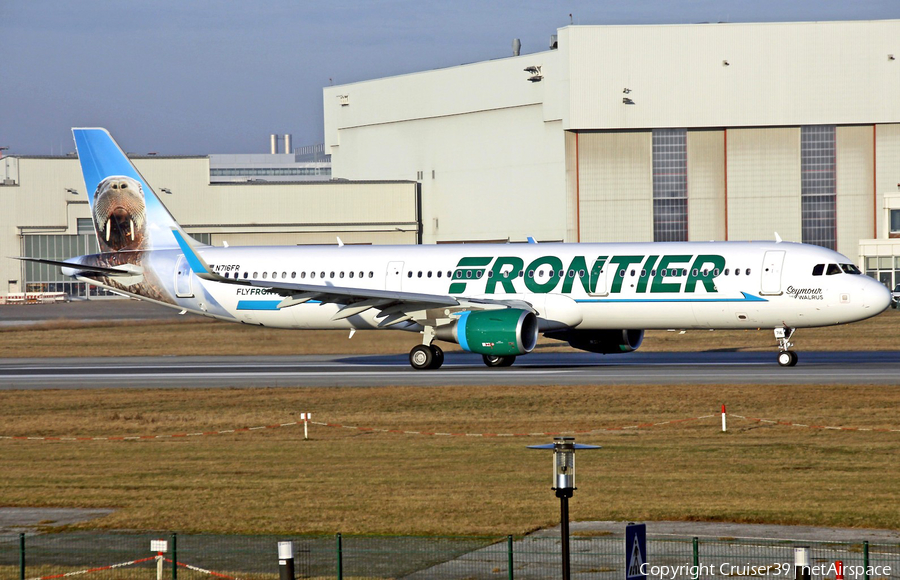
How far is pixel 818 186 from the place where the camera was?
97.7 metres

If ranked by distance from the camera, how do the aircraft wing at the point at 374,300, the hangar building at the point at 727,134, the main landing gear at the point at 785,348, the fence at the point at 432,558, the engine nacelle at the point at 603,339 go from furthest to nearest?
1. the hangar building at the point at 727,134
2. the engine nacelle at the point at 603,339
3. the aircraft wing at the point at 374,300
4. the main landing gear at the point at 785,348
5. the fence at the point at 432,558

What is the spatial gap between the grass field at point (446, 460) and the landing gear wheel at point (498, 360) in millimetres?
7555

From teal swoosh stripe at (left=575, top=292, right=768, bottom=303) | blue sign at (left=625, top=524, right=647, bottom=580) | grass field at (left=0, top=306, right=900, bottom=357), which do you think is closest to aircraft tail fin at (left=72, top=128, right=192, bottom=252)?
grass field at (left=0, top=306, right=900, bottom=357)

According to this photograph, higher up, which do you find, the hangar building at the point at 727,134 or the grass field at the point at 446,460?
the hangar building at the point at 727,134

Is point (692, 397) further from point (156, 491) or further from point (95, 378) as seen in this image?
point (95, 378)

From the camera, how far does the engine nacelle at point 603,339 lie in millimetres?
42344

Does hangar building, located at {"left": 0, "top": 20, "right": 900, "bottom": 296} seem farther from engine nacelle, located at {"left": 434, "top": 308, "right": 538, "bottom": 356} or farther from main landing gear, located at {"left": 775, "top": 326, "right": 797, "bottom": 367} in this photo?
engine nacelle, located at {"left": 434, "top": 308, "right": 538, "bottom": 356}

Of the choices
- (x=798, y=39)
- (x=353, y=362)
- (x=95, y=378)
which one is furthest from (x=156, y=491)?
(x=798, y=39)

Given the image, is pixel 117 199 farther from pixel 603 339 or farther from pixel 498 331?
pixel 603 339

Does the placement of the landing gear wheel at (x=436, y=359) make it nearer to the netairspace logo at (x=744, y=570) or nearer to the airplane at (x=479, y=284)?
the airplane at (x=479, y=284)

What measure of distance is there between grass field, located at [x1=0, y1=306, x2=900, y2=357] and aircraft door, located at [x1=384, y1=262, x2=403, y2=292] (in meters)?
7.46

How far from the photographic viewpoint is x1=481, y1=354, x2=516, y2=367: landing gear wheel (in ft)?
137

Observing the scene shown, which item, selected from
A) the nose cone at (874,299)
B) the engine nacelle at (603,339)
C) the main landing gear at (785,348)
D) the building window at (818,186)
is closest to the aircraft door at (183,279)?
the engine nacelle at (603,339)

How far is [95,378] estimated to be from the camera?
41.2 m
